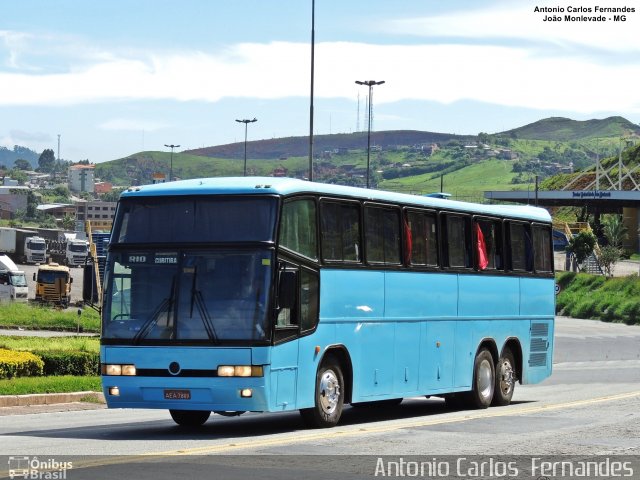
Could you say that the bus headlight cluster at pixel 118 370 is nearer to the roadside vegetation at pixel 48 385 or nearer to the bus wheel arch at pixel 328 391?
the bus wheel arch at pixel 328 391

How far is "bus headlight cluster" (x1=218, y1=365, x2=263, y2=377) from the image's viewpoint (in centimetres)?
1563

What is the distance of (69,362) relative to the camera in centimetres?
2714

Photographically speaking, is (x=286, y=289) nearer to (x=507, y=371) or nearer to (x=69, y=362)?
(x=507, y=371)

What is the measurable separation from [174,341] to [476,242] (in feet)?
26.5

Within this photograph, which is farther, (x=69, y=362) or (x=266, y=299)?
(x=69, y=362)

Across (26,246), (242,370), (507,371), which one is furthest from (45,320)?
(26,246)

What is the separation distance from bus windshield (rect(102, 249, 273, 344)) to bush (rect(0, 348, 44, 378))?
31.4 feet

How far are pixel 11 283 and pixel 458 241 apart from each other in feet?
179

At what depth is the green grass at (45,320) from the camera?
52.7 meters

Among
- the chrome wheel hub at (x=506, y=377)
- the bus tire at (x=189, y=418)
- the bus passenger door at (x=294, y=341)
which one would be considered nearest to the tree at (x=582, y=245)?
the chrome wheel hub at (x=506, y=377)

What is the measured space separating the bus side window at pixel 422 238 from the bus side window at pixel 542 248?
4815mm

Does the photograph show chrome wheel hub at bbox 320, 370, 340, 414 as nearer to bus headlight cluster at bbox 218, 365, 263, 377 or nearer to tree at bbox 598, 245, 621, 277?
bus headlight cluster at bbox 218, 365, 263, 377

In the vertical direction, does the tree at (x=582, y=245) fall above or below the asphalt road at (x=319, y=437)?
above

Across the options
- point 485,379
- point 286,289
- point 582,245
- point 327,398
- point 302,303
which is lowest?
point 485,379
